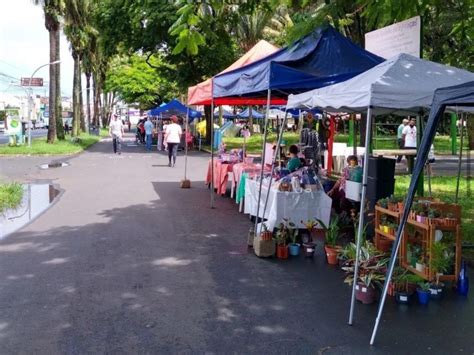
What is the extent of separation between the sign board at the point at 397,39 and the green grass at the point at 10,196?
24.4ft

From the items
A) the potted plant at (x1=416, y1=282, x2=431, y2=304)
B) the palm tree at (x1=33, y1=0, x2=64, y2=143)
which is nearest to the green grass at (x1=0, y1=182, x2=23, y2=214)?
the potted plant at (x1=416, y1=282, x2=431, y2=304)

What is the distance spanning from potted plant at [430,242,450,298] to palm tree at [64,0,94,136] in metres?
30.4

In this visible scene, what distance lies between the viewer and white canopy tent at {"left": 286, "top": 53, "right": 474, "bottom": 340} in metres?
5.06

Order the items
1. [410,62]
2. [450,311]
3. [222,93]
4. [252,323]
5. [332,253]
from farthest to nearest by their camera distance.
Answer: [222,93]
[332,253]
[410,62]
[450,311]
[252,323]

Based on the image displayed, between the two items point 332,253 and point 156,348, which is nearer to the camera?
point 156,348

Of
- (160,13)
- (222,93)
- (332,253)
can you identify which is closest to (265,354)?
(332,253)

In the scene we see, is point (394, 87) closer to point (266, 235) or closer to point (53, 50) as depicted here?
point (266, 235)

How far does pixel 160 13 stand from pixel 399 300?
23167mm

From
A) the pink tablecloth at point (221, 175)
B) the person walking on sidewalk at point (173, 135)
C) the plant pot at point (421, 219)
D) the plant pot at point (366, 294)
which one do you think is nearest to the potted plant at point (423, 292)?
the plant pot at point (366, 294)

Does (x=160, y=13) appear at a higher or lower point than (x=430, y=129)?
higher

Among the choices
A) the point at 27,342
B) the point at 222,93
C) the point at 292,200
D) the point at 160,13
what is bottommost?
the point at 27,342

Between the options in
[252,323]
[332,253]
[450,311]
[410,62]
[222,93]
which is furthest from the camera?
[222,93]

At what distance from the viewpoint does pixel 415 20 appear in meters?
7.31

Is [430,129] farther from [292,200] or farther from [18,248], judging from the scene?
[18,248]
